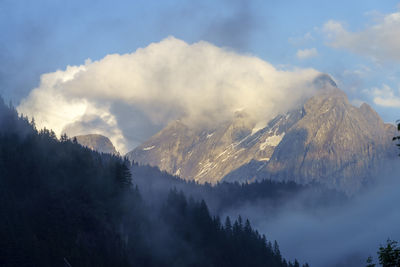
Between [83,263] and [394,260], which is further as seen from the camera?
[83,263]

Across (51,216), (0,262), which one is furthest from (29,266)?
(51,216)

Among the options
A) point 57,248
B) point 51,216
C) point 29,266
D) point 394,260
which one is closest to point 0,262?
point 29,266

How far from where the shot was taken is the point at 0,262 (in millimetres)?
148750

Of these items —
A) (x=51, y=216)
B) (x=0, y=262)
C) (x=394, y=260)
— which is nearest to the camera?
(x=394, y=260)

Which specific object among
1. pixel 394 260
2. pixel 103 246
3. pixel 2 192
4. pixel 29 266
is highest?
A: pixel 2 192

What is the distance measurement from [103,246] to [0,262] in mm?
46654

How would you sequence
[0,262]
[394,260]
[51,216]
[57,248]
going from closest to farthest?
[394,260], [0,262], [57,248], [51,216]

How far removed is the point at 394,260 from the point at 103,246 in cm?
14581

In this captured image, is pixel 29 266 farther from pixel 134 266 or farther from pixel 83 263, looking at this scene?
pixel 134 266

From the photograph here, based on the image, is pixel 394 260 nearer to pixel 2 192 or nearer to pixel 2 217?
pixel 2 217

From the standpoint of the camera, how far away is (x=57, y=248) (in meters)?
167

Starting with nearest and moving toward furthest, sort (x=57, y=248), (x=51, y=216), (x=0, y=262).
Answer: (x=0, y=262)
(x=57, y=248)
(x=51, y=216)

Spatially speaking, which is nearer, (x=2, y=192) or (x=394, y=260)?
(x=394, y=260)

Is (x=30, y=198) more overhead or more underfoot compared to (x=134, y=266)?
more overhead
